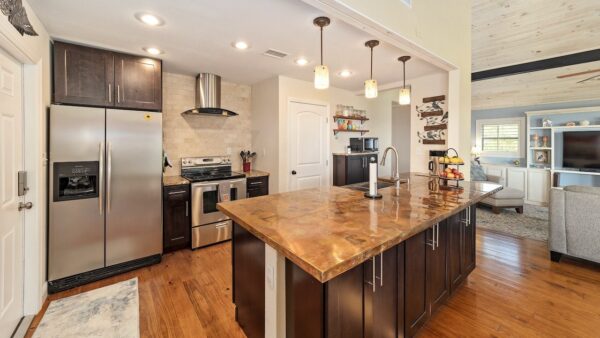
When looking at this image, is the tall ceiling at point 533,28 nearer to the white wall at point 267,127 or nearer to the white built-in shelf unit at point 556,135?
the white built-in shelf unit at point 556,135

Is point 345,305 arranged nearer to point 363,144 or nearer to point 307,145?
point 307,145

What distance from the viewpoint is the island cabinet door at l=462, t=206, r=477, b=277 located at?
229 centimetres

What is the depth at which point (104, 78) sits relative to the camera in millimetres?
2682

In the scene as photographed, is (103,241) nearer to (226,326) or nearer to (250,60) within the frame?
(226,326)

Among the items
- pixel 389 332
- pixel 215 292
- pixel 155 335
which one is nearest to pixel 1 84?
pixel 155 335

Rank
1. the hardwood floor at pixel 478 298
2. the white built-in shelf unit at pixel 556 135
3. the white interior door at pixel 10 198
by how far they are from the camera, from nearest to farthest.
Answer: the white interior door at pixel 10 198
the hardwood floor at pixel 478 298
the white built-in shelf unit at pixel 556 135

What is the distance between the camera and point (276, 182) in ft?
13.1

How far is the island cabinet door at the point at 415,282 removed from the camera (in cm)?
154

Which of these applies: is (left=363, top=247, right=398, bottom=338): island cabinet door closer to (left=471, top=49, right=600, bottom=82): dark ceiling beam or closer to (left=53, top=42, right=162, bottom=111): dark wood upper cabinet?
(left=53, top=42, right=162, bottom=111): dark wood upper cabinet

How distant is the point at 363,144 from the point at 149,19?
13.1ft

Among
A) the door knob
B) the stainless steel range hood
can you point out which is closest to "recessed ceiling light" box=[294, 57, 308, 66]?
the stainless steel range hood

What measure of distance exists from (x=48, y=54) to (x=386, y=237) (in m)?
3.33

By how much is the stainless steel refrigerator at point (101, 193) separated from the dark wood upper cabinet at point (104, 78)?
177mm

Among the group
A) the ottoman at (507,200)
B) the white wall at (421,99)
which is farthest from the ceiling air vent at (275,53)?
the ottoman at (507,200)
